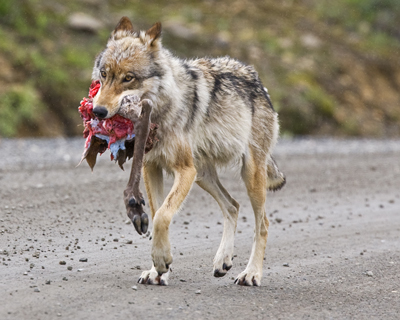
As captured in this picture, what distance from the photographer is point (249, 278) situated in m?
5.68

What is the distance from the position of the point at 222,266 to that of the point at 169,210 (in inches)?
41.6

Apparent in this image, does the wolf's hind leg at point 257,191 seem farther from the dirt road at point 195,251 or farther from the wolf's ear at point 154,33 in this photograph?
the wolf's ear at point 154,33

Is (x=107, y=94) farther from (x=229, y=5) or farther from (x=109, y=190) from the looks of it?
(x=229, y=5)

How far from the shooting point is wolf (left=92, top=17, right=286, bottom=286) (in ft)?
17.0

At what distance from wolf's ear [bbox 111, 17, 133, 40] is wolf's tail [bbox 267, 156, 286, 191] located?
2.15 m

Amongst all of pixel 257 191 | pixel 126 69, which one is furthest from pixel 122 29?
pixel 257 191

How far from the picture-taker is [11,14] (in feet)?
61.4

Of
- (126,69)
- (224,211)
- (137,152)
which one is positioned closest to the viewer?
(137,152)

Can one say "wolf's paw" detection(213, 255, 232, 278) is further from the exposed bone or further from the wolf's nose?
the wolf's nose

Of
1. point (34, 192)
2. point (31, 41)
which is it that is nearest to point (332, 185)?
point (34, 192)

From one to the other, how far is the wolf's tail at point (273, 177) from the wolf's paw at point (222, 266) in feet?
4.23

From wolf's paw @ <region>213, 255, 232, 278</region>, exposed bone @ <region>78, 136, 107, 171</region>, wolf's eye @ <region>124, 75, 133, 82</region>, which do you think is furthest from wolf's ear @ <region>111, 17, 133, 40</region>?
wolf's paw @ <region>213, 255, 232, 278</region>

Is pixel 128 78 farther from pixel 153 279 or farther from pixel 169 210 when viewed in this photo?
pixel 153 279

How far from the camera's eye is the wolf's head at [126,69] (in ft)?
16.4
